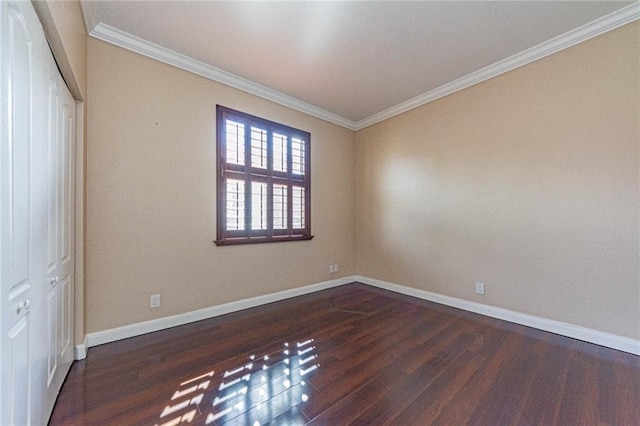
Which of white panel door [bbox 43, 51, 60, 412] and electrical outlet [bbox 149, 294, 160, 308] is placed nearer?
white panel door [bbox 43, 51, 60, 412]

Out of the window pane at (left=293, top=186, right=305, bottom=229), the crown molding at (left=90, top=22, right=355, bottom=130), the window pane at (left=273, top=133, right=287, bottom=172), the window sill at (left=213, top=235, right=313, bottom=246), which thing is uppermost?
the crown molding at (left=90, top=22, right=355, bottom=130)

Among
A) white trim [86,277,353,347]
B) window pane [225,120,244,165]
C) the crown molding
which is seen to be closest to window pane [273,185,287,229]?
window pane [225,120,244,165]

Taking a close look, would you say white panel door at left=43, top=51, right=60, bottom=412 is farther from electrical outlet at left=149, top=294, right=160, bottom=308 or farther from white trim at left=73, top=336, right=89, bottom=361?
electrical outlet at left=149, top=294, right=160, bottom=308

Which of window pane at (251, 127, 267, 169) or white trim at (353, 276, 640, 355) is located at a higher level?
window pane at (251, 127, 267, 169)

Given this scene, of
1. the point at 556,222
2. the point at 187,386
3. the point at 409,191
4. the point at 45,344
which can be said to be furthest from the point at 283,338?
the point at 556,222

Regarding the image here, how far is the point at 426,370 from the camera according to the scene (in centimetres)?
188

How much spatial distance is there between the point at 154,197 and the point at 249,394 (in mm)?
1990

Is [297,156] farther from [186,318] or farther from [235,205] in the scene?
[186,318]

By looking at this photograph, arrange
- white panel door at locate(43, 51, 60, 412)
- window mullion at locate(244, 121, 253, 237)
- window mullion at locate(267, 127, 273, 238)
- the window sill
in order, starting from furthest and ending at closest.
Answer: window mullion at locate(267, 127, 273, 238) → window mullion at locate(244, 121, 253, 237) → the window sill → white panel door at locate(43, 51, 60, 412)

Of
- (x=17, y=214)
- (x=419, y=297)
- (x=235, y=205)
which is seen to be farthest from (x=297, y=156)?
(x=17, y=214)

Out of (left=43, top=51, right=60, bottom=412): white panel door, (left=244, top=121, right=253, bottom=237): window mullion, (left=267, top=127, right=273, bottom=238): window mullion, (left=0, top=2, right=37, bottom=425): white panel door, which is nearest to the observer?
(left=0, top=2, right=37, bottom=425): white panel door

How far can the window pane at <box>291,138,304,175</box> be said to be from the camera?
148 inches

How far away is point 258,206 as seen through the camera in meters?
3.34

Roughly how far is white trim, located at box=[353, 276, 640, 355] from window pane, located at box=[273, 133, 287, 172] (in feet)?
8.22
